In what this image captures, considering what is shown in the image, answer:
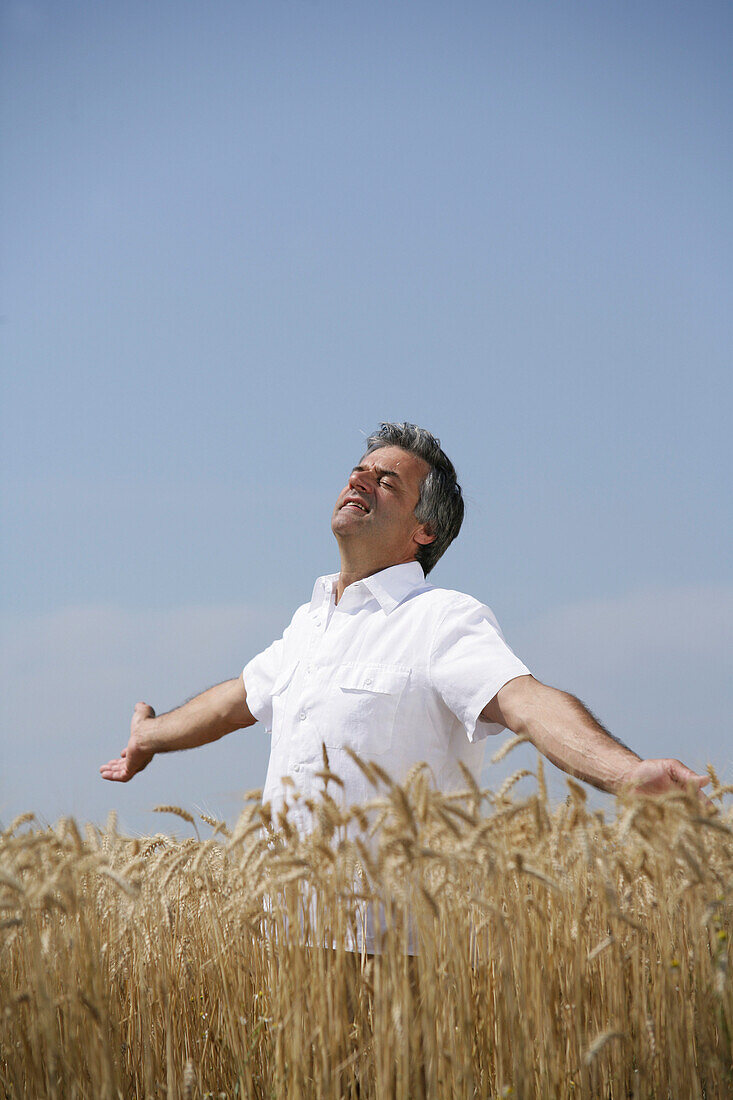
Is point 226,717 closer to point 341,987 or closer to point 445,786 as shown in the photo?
point 445,786

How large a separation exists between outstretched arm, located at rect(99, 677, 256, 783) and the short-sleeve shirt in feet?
1.97

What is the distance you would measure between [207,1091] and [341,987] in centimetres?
69

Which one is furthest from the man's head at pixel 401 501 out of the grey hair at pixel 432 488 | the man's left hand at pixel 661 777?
the man's left hand at pixel 661 777

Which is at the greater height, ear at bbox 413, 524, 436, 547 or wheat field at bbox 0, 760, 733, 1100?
ear at bbox 413, 524, 436, 547

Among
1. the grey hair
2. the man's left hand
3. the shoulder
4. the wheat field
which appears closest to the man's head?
the grey hair

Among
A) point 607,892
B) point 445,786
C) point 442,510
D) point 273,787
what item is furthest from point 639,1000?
point 442,510

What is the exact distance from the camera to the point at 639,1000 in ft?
5.74

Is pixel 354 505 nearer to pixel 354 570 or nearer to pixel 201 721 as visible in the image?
pixel 354 570

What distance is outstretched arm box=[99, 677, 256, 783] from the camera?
3.36 metres

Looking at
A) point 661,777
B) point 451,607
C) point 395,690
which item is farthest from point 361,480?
point 661,777

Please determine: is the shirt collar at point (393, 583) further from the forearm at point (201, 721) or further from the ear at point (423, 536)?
the forearm at point (201, 721)

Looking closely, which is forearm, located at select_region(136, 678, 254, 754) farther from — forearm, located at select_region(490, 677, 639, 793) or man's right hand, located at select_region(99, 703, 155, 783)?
forearm, located at select_region(490, 677, 639, 793)

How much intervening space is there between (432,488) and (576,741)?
126 cm

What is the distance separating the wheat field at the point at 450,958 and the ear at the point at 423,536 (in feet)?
4.14
